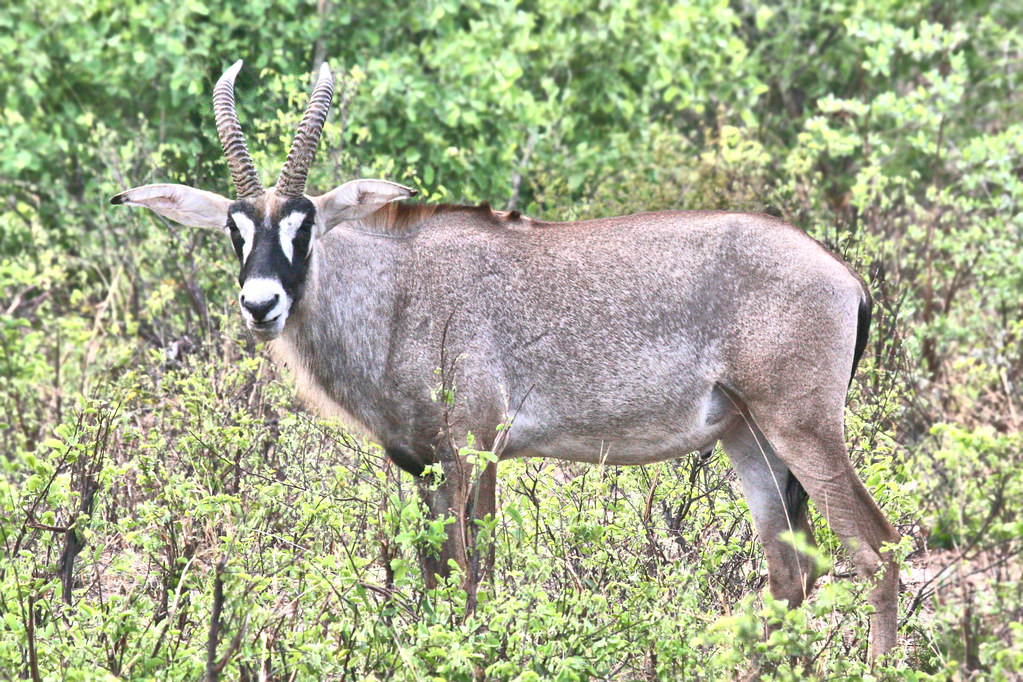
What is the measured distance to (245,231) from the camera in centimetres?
605

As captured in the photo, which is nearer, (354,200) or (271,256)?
(271,256)

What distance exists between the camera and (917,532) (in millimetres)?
6758

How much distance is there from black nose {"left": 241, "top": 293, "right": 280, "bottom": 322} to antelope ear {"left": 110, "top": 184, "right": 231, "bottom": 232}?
662mm

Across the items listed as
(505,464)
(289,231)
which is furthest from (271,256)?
(505,464)

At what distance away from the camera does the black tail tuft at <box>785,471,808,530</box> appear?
20.7ft

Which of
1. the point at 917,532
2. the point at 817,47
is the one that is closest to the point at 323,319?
the point at 917,532

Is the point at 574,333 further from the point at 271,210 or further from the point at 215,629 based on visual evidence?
the point at 215,629

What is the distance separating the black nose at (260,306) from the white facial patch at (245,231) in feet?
0.97

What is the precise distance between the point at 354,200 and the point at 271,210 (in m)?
0.42

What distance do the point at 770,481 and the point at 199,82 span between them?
6406mm

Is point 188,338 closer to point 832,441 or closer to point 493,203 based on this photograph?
point 493,203

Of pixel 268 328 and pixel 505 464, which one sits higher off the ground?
pixel 268 328

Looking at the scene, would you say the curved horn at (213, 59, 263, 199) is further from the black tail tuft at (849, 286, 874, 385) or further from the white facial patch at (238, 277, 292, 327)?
the black tail tuft at (849, 286, 874, 385)

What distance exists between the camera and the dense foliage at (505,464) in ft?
16.3
